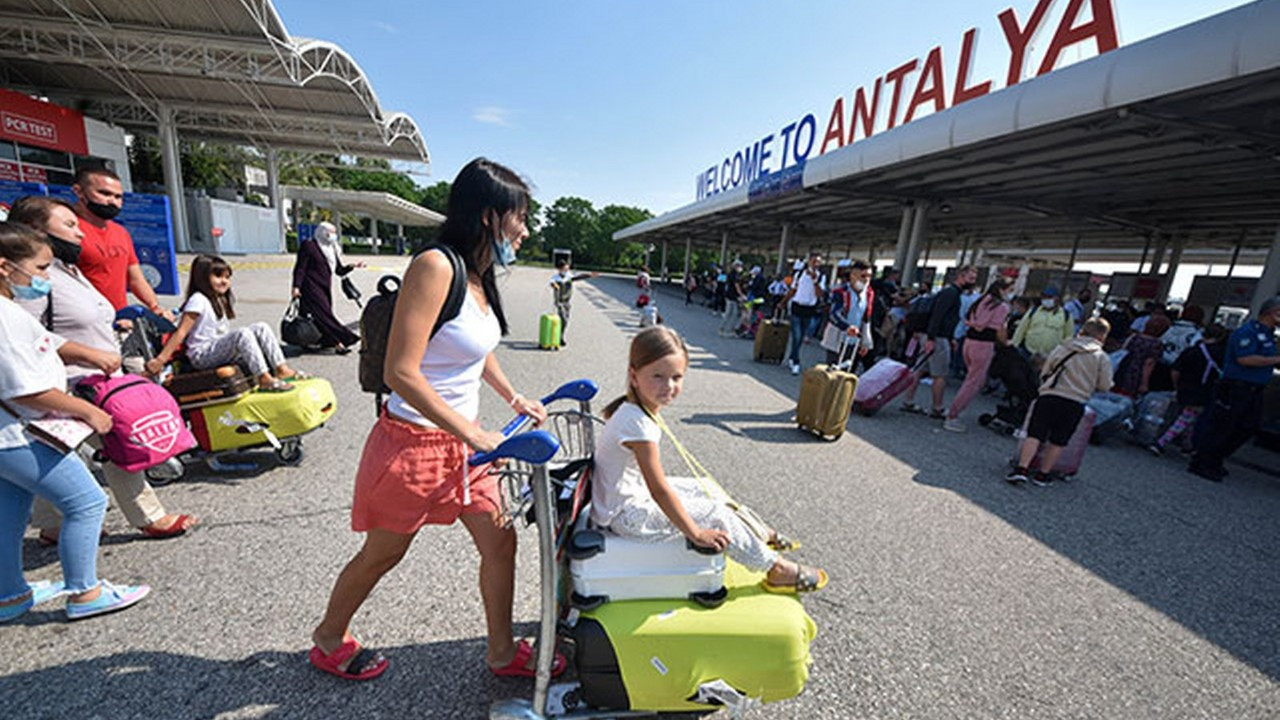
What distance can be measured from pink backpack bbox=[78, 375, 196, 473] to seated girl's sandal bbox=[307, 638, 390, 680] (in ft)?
4.52

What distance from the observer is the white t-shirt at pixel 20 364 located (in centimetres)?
169

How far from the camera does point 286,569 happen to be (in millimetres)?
2598

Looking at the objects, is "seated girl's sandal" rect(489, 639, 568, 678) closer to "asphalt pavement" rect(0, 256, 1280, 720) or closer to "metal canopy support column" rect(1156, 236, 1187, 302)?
"asphalt pavement" rect(0, 256, 1280, 720)

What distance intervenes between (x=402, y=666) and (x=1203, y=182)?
1671cm

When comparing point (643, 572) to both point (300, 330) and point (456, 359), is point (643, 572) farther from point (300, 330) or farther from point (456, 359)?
point (300, 330)

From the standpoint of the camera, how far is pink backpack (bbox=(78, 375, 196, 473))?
7.68 feet

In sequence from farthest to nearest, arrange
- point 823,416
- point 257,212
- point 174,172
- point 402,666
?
point 257,212 → point 174,172 → point 823,416 → point 402,666

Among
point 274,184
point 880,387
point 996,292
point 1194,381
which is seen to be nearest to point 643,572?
point 880,387

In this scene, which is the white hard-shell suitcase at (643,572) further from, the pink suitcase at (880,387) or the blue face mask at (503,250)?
the pink suitcase at (880,387)

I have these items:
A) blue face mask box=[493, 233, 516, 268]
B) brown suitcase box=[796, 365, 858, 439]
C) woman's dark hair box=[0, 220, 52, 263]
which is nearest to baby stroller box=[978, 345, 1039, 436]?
brown suitcase box=[796, 365, 858, 439]

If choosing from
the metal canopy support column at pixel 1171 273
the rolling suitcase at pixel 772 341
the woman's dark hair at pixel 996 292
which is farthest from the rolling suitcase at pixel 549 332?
the metal canopy support column at pixel 1171 273

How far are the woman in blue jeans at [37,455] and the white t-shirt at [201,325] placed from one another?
138 cm

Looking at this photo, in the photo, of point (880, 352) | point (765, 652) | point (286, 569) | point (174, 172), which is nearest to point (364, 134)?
point (174, 172)

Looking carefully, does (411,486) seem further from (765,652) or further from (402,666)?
(765,652)
